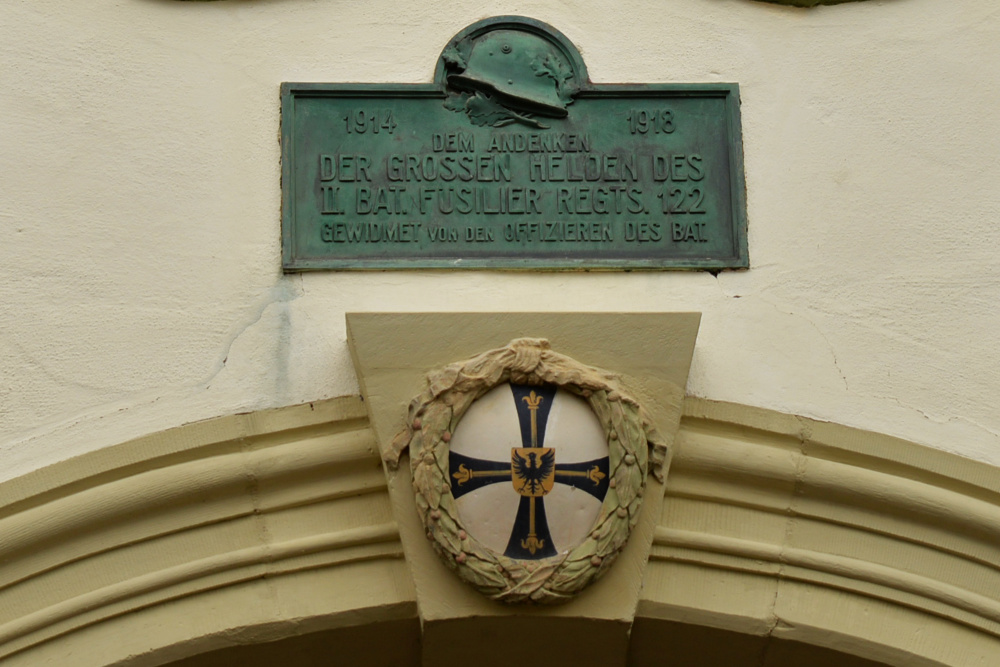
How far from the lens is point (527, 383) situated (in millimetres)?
4055

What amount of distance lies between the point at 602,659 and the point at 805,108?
1.69m

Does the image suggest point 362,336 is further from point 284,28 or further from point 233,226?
point 284,28

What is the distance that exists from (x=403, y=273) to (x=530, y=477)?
0.73 metres

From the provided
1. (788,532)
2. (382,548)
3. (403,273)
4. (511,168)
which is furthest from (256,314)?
(788,532)

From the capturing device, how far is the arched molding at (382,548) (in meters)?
3.98

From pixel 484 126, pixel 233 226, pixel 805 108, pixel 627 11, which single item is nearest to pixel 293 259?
pixel 233 226

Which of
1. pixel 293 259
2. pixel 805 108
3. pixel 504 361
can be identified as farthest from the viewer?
pixel 805 108

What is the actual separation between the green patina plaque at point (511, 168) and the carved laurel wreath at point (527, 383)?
41cm

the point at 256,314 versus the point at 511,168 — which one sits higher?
the point at 511,168

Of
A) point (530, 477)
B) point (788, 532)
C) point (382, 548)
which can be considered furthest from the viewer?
point (788, 532)

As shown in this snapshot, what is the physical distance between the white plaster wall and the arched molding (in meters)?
0.10

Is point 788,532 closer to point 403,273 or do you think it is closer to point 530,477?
point 530,477

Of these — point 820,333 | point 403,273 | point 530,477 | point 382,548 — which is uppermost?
point 403,273

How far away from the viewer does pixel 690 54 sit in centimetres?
464
